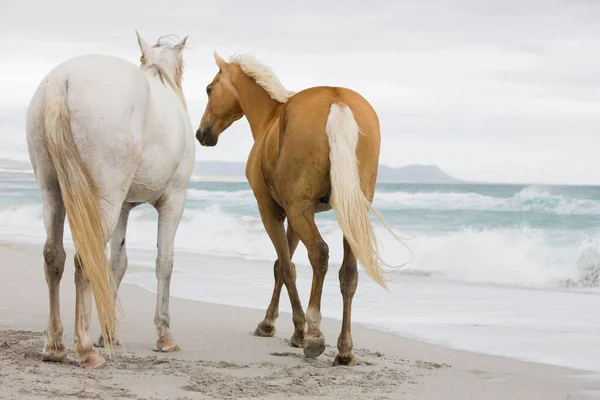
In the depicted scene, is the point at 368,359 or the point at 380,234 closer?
the point at 368,359

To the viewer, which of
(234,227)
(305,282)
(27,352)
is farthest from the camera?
(234,227)

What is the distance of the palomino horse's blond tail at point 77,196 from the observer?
4.42 meters

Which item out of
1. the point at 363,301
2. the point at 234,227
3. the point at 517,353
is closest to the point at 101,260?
the point at 517,353

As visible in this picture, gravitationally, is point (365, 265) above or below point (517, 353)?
above

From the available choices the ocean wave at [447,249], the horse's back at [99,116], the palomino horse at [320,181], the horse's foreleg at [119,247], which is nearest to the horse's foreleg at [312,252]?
the palomino horse at [320,181]

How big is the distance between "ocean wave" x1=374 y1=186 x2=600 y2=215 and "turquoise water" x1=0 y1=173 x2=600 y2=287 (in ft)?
0.12

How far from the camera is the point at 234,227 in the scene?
63.6 ft

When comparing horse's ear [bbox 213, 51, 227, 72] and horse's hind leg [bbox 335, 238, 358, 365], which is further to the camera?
horse's ear [bbox 213, 51, 227, 72]

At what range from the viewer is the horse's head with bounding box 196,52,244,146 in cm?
643

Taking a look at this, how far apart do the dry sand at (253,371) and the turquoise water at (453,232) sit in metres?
1.20

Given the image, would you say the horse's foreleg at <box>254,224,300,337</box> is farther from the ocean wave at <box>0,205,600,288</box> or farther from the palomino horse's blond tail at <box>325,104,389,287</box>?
the ocean wave at <box>0,205,600,288</box>

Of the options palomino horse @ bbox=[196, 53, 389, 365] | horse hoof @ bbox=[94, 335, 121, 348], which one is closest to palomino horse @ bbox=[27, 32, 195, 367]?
horse hoof @ bbox=[94, 335, 121, 348]

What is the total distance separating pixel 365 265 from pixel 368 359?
0.91 meters

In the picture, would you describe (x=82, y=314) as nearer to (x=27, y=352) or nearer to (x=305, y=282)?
(x=27, y=352)
